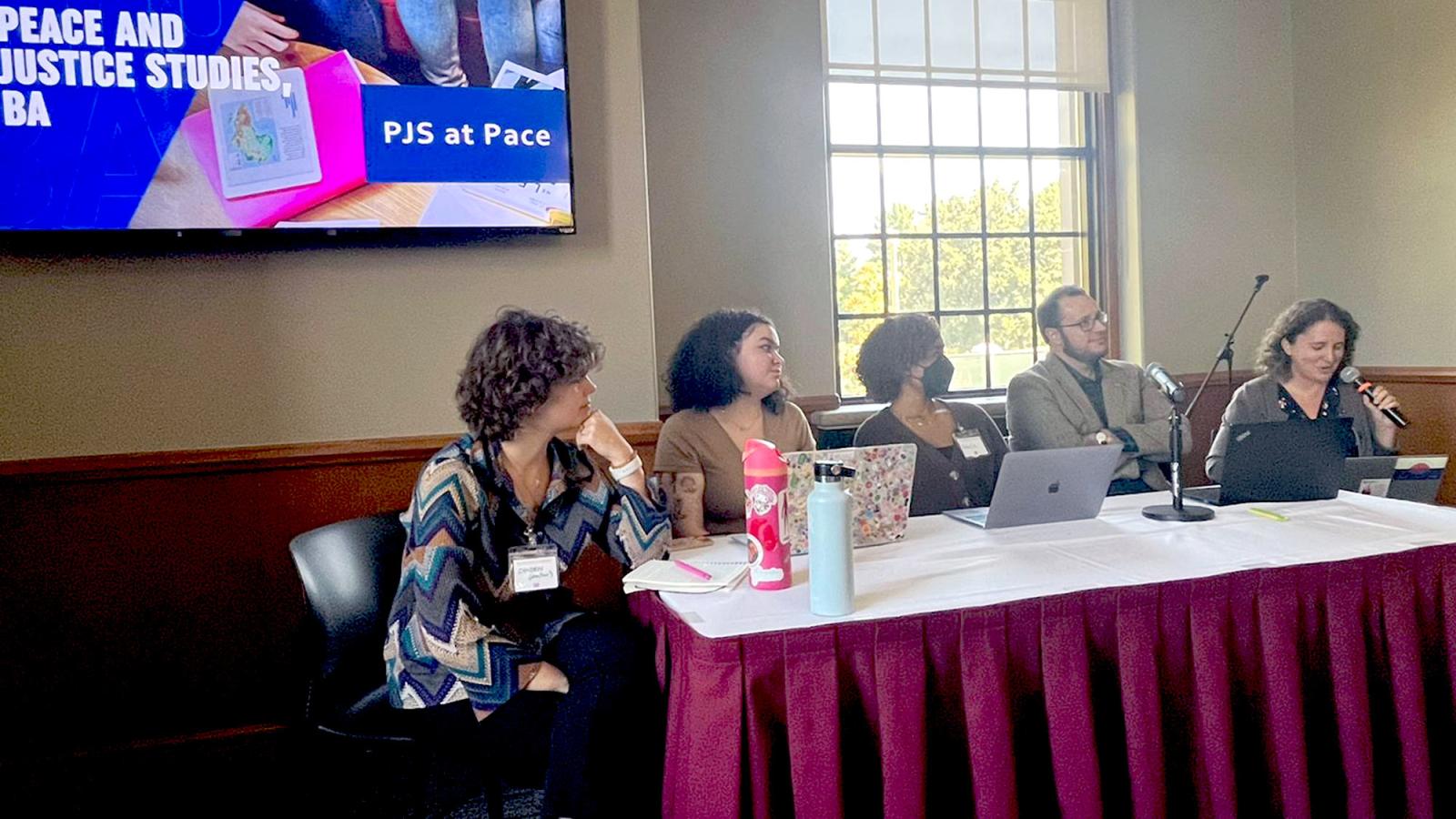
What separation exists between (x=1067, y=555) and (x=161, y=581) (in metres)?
2.21

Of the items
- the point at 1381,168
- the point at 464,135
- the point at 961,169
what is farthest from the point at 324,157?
the point at 1381,168

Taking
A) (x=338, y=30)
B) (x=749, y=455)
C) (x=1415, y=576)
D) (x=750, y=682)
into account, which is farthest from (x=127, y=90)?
(x=1415, y=576)

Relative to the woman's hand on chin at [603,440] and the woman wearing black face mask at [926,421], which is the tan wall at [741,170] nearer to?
the woman wearing black face mask at [926,421]

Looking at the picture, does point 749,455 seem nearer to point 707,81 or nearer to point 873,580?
point 873,580

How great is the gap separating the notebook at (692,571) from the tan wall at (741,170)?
1.81 metres

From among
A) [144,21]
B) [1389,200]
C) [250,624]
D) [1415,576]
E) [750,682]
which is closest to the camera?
[750,682]

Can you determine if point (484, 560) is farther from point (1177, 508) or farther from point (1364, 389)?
point (1364, 389)

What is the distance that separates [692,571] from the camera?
1.71m

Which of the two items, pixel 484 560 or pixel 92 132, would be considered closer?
pixel 484 560

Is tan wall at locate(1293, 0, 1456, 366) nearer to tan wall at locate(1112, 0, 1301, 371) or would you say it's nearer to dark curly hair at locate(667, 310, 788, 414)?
tan wall at locate(1112, 0, 1301, 371)

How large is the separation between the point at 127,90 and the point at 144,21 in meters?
0.17

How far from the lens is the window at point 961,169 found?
402cm

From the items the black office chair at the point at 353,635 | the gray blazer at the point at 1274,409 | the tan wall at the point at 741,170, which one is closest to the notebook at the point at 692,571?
the black office chair at the point at 353,635

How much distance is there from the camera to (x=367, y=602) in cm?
196
